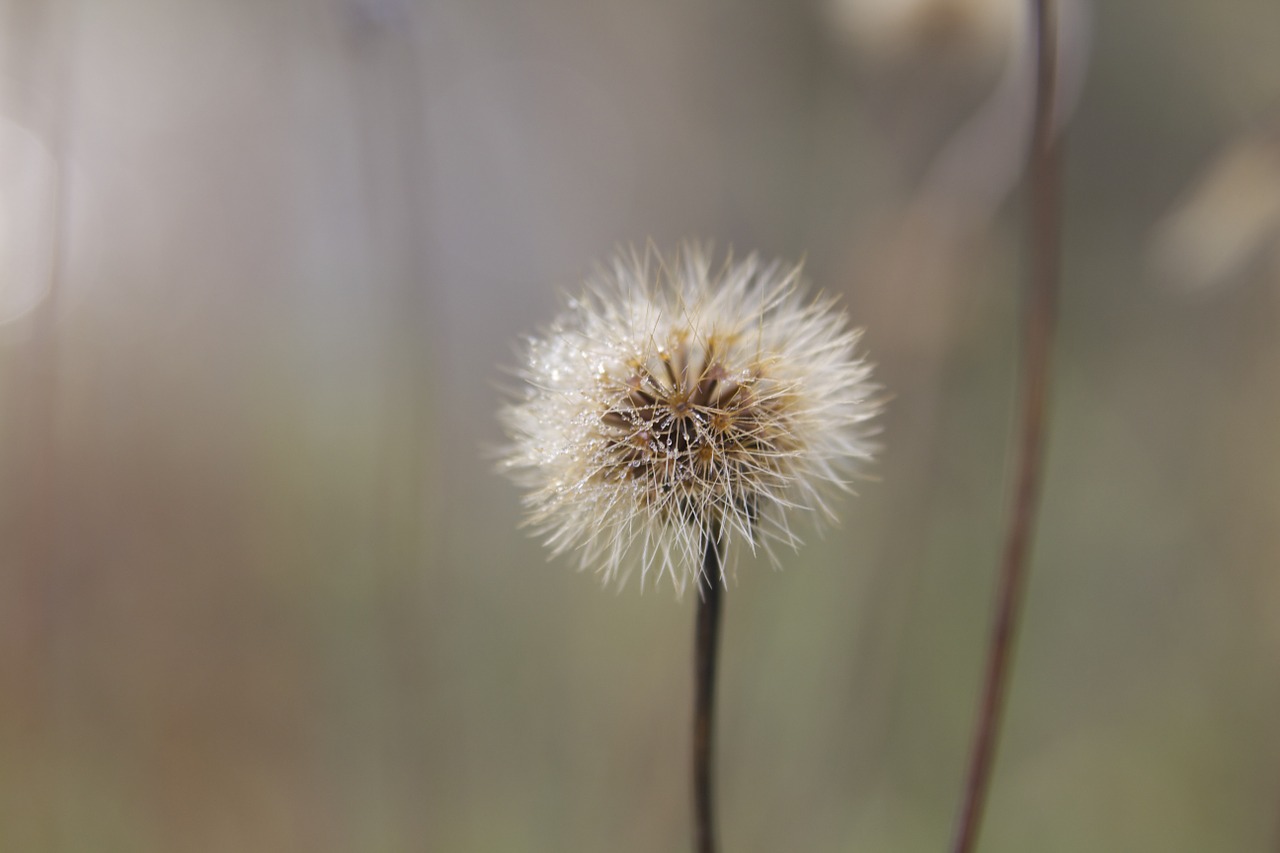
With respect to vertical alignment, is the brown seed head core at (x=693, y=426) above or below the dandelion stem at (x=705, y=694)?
above

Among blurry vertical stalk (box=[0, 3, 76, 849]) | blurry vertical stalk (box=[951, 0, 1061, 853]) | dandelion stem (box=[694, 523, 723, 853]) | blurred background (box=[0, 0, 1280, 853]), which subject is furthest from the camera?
blurred background (box=[0, 0, 1280, 853])

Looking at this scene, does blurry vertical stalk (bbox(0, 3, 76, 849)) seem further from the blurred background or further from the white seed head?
the white seed head

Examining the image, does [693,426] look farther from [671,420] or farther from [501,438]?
[501,438]

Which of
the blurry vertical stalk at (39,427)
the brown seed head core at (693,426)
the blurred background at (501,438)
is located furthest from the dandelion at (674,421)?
the blurry vertical stalk at (39,427)

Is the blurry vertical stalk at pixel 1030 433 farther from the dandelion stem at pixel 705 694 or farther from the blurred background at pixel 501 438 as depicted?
the blurred background at pixel 501 438

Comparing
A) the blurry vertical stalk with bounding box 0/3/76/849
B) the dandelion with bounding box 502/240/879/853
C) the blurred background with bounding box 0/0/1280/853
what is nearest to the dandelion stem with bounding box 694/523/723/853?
the dandelion with bounding box 502/240/879/853

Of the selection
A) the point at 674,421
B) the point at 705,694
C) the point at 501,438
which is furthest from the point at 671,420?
the point at 501,438

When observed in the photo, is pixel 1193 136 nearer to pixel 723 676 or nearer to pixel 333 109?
pixel 723 676
